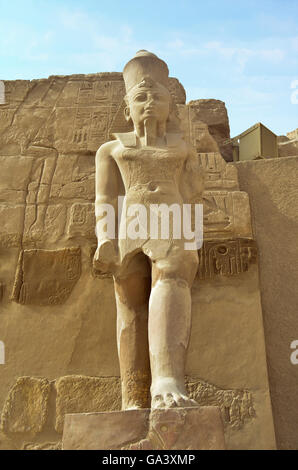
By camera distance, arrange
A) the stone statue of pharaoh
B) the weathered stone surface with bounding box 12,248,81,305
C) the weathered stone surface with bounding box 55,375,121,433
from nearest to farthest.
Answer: the stone statue of pharaoh → the weathered stone surface with bounding box 55,375,121,433 → the weathered stone surface with bounding box 12,248,81,305

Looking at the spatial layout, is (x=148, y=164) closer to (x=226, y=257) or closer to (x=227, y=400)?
(x=226, y=257)

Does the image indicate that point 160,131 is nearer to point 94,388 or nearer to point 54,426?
point 94,388

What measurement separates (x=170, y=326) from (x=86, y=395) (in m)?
1.30

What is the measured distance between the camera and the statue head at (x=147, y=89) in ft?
9.95

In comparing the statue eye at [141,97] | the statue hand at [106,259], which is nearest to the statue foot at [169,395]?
the statue hand at [106,259]

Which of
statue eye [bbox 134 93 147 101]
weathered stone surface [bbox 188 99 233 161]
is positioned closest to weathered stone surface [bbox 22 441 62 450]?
statue eye [bbox 134 93 147 101]

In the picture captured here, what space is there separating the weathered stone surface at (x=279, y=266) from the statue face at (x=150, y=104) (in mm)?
1386

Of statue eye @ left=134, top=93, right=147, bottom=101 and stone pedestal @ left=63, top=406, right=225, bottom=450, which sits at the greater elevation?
statue eye @ left=134, top=93, right=147, bottom=101

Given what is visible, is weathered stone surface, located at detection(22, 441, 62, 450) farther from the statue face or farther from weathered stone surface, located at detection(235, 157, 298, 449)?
the statue face

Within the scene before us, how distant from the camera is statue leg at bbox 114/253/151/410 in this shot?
2.67m

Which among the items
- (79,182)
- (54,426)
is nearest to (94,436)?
(54,426)

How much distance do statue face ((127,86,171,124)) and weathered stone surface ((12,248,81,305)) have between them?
1256 millimetres

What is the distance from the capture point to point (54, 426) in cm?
342

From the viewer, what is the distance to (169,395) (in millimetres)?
2262
